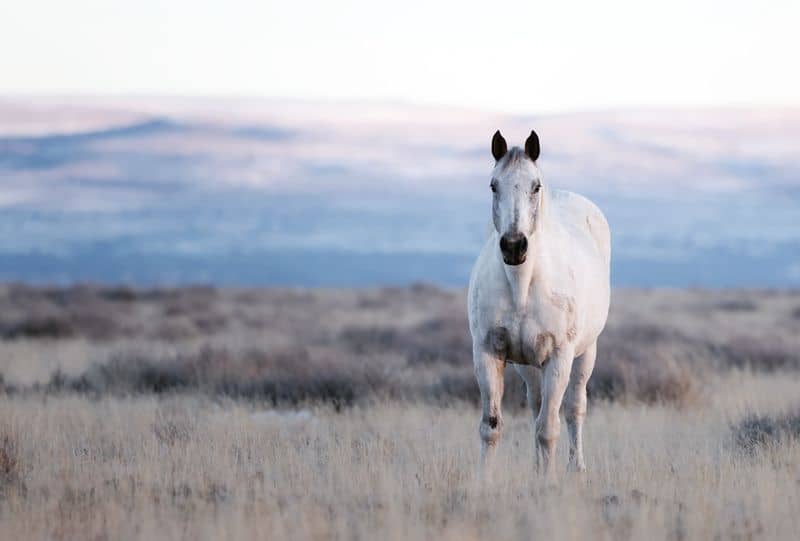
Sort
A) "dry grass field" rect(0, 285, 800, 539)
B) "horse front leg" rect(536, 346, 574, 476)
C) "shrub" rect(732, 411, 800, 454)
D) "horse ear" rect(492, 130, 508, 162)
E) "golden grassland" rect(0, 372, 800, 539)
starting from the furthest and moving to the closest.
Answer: "shrub" rect(732, 411, 800, 454) → "horse front leg" rect(536, 346, 574, 476) → "horse ear" rect(492, 130, 508, 162) → "dry grass field" rect(0, 285, 800, 539) → "golden grassland" rect(0, 372, 800, 539)

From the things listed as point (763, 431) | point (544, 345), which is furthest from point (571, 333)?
point (763, 431)

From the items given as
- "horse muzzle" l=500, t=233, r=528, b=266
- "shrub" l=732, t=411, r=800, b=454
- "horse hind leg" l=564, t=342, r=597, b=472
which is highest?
"horse muzzle" l=500, t=233, r=528, b=266

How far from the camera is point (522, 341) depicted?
7.86m

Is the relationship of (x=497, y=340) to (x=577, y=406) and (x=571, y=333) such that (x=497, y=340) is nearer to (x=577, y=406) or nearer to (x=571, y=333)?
(x=571, y=333)

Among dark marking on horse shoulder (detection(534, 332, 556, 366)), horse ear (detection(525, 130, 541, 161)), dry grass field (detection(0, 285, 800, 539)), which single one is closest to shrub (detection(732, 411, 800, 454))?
dry grass field (detection(0, 285, 800, 539))

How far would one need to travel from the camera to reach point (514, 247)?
721cm

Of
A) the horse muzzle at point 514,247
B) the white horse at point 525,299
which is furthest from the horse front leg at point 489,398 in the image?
the horse muzzle at point 514,247

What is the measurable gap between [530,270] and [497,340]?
1.81 ft

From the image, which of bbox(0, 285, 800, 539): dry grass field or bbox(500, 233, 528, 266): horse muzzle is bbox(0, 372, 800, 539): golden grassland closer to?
bbox(0, 285, 800, 539): dry grass field

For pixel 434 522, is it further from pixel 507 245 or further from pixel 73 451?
pixel 73 451

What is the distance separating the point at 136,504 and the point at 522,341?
277 centimetres

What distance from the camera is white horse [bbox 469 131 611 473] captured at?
24.4 ft

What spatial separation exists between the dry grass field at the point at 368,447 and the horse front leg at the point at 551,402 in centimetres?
22

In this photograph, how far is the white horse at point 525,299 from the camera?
745 cm
